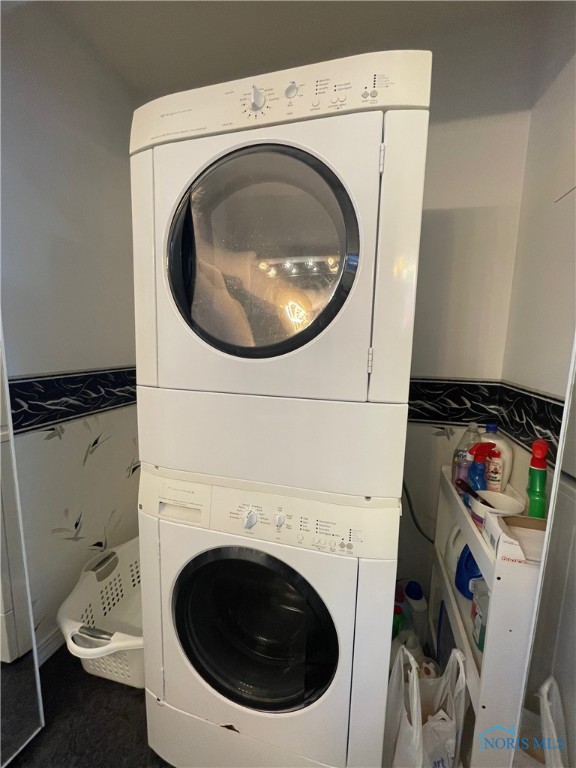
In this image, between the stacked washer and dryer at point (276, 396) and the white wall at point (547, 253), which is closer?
the stacked washer and dryer at point (276, 396)

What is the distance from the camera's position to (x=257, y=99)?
75 cm

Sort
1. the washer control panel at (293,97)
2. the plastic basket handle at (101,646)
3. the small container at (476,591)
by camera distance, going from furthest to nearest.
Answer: the plastic basket handle at (101,646) < the small container at (476,591) < the washer control panel at (293,97)

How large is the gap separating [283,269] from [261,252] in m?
0.07

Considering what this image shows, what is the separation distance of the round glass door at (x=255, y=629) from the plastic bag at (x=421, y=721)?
22 cm

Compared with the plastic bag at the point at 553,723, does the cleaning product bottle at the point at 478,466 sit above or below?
above

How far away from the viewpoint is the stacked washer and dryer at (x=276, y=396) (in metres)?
0.71

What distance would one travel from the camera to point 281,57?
1.35 metres

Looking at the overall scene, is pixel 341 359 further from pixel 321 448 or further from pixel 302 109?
pixel 302 109

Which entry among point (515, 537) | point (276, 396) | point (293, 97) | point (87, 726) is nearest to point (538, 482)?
point (515, 537)

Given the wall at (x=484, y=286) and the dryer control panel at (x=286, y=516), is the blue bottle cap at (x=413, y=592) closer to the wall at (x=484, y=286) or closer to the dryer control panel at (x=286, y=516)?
the wall at (x=484, y=286)

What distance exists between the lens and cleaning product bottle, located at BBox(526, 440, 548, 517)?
0.86 m

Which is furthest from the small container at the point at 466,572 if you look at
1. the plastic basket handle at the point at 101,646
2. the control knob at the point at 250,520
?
the plastic basket handle at the point at 101,646

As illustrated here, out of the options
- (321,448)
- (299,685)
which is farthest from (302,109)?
(299,685)

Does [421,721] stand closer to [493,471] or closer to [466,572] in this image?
[466,572]
